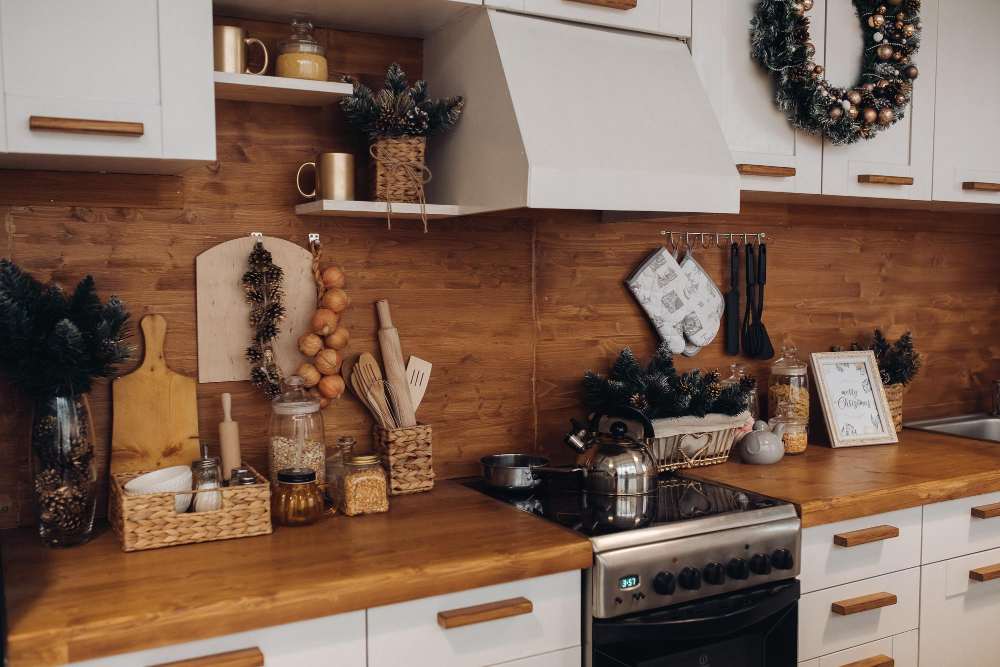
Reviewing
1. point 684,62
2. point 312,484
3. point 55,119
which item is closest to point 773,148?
point 684,62

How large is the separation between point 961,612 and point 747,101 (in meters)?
1.47

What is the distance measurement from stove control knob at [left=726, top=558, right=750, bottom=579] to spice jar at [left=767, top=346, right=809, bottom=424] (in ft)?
3.00

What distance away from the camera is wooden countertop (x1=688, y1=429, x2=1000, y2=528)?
2.09m

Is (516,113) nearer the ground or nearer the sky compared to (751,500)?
nearer the sky

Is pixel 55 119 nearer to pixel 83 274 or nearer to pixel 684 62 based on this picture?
pixel 83 274

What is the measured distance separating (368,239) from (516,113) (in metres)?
0.55

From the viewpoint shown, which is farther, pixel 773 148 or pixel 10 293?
pixel 773 148

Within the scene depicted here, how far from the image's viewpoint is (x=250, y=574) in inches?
60.5

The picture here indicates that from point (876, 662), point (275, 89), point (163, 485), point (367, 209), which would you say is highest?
point (275, 89)

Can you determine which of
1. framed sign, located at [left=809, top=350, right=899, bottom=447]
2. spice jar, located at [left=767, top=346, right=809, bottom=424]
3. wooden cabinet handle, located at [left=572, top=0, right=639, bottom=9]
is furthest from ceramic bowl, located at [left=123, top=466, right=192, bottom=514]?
framed sign, located at [left=809, top=350, right=899, bottom=447]

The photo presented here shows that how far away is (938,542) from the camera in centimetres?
229

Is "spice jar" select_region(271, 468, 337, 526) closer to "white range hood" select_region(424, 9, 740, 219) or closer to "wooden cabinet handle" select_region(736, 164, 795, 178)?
"white range hood" select_region(424, 9, 740, 219)

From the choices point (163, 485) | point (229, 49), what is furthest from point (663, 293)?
point (163, 485)

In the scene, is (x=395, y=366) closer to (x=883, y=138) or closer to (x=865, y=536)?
(x=865, y=536)
